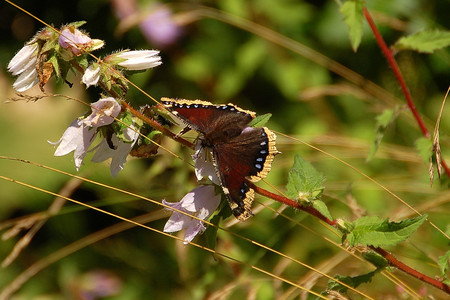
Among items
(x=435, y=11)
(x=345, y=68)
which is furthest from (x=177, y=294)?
(x=435, y=11)

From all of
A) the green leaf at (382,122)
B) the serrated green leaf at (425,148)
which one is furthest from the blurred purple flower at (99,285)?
the serrated green leaf at (425,148)

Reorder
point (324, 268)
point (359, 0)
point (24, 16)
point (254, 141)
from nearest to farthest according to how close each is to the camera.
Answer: point (254, 141) < point (359, 0) < point (324, 268) < point (24, 16)

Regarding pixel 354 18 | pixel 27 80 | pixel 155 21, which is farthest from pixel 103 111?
pixel 155 21

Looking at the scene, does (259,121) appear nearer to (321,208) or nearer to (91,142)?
(321,208)

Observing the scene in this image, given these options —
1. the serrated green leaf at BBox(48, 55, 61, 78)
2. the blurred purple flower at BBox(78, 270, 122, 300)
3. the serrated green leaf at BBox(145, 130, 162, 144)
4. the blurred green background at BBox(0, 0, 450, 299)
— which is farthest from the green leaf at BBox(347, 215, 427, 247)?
the blurred purple flower at BBox(78, 270, 122, 300)

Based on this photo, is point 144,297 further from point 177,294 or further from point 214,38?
point 214,38

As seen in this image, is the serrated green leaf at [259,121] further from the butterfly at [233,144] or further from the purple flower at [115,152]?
the purple flower at [115,152]
